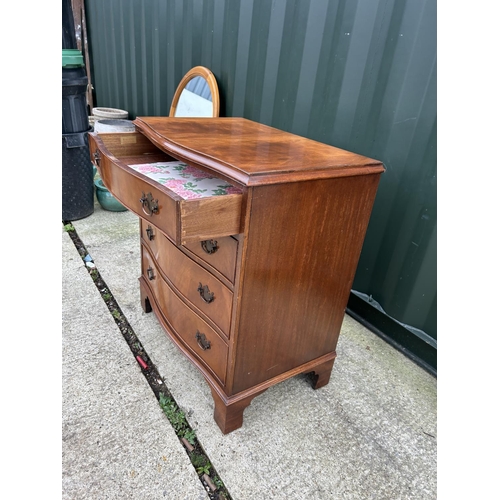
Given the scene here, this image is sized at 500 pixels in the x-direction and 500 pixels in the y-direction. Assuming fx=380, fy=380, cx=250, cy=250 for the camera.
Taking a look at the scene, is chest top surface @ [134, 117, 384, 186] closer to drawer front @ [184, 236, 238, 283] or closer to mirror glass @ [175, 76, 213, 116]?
drawer front @ [184, 236, 238, 283]

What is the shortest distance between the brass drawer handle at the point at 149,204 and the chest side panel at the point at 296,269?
0.25m

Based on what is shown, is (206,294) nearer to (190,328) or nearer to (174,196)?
(190,328)

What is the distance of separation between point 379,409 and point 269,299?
2.46 feet

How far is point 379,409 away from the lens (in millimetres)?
1514

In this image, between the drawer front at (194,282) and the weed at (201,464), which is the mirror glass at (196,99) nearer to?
the drawer front at (194,282)

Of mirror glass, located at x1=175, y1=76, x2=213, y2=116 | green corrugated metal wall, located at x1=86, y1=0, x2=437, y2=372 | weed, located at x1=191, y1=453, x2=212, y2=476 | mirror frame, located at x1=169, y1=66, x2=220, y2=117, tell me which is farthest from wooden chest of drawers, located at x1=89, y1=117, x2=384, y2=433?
mirror glass, located at x1=175, y1=76, x2=213, y2=116

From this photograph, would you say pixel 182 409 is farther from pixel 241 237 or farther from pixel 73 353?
pixel 241 237

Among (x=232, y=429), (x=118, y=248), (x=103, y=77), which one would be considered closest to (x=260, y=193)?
(x=232, y=429)

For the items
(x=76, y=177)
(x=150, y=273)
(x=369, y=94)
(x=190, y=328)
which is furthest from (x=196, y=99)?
(x=190, y=328)

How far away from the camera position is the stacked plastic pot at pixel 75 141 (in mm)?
2408

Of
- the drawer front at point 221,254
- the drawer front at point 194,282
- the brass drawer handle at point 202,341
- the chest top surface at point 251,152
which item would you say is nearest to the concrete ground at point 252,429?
the brass drawer handle at point 202,341

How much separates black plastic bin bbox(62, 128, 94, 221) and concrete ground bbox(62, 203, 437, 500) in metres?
1.09

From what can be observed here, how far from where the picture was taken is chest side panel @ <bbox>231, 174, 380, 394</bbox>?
3.38 feet

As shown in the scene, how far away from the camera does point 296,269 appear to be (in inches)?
46.1
